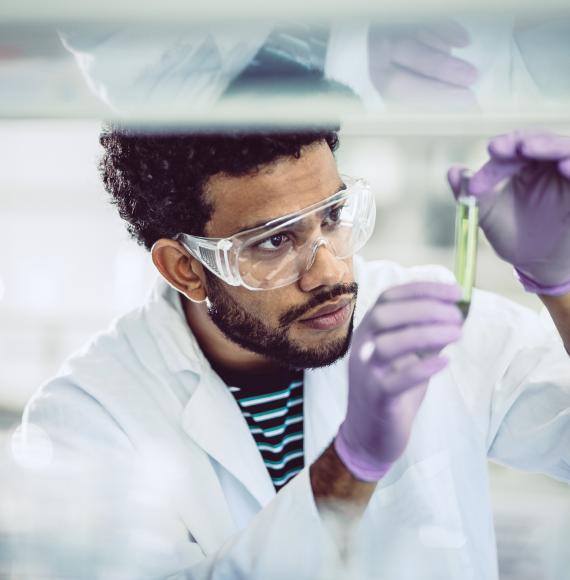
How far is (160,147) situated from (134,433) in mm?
591

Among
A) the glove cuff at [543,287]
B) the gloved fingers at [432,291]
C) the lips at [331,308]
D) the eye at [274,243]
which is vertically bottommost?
the lips at [331,308]

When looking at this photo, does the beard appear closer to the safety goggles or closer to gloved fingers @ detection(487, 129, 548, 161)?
the safety goggles

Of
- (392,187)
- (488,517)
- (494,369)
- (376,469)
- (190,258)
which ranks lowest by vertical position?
(488,517)

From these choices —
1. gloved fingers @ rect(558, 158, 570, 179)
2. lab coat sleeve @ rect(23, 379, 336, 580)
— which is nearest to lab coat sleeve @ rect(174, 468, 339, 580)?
lab coat sleeve @ rect(23, 379, 336, 580)

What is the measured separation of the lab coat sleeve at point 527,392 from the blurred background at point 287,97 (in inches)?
8.0

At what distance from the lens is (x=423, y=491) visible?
4.49 ft

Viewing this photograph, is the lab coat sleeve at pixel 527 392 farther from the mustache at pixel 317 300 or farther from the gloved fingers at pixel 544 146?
the gloved fingers at pixel 544 146

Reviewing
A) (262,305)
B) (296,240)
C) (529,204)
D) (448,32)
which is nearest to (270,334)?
(262,305)

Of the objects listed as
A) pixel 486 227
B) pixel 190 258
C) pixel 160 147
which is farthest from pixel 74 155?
pixel 486 227

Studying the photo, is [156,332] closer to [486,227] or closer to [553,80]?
[486,227]

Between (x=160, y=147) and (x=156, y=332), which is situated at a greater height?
(x=160, y=147)

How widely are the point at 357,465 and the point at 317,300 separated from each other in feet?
1.30

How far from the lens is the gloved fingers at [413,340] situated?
1.02 metres

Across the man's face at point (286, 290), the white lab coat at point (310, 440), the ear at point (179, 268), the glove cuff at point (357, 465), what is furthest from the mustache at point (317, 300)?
the glove cuff at point (357, 465)
